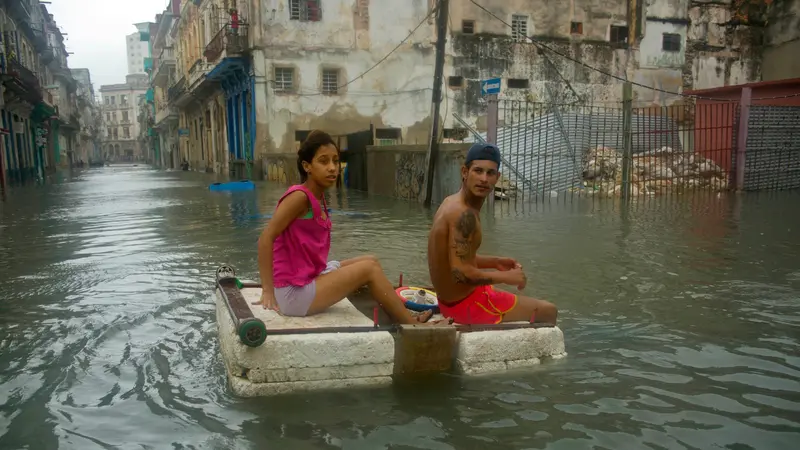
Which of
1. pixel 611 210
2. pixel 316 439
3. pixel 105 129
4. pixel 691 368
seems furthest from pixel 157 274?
pixel 105 129

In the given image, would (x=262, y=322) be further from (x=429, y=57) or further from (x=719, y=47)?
(x=719, y=47)

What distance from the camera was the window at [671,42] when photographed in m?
28.5

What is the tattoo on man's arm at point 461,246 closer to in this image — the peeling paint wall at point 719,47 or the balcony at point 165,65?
the peeling paint wall at point 719,47

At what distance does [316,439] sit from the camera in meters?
2.89

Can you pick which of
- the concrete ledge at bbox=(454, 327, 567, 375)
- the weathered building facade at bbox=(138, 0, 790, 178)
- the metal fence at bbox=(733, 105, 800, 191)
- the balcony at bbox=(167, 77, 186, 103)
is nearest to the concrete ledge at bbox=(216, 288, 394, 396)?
the concrete ledge at bbox=(454, 327, 567, 375)

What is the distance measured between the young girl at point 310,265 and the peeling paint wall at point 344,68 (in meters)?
21.7

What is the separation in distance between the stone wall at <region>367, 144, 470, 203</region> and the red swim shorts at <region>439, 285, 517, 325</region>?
347 inches

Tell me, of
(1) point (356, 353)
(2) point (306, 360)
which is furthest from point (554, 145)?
(2) point (306, 360)

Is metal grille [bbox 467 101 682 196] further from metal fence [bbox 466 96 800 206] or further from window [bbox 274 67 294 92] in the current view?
window [bbox 274 67 294 92]

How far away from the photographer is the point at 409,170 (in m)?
15.4

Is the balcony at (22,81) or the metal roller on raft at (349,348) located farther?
the balcony at (22,81)

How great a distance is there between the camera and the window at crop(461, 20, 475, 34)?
26.2 m

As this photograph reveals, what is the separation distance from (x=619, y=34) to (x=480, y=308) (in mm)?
27858

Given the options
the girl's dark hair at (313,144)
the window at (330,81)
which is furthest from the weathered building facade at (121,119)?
the girl's dark hair at (313,144)
